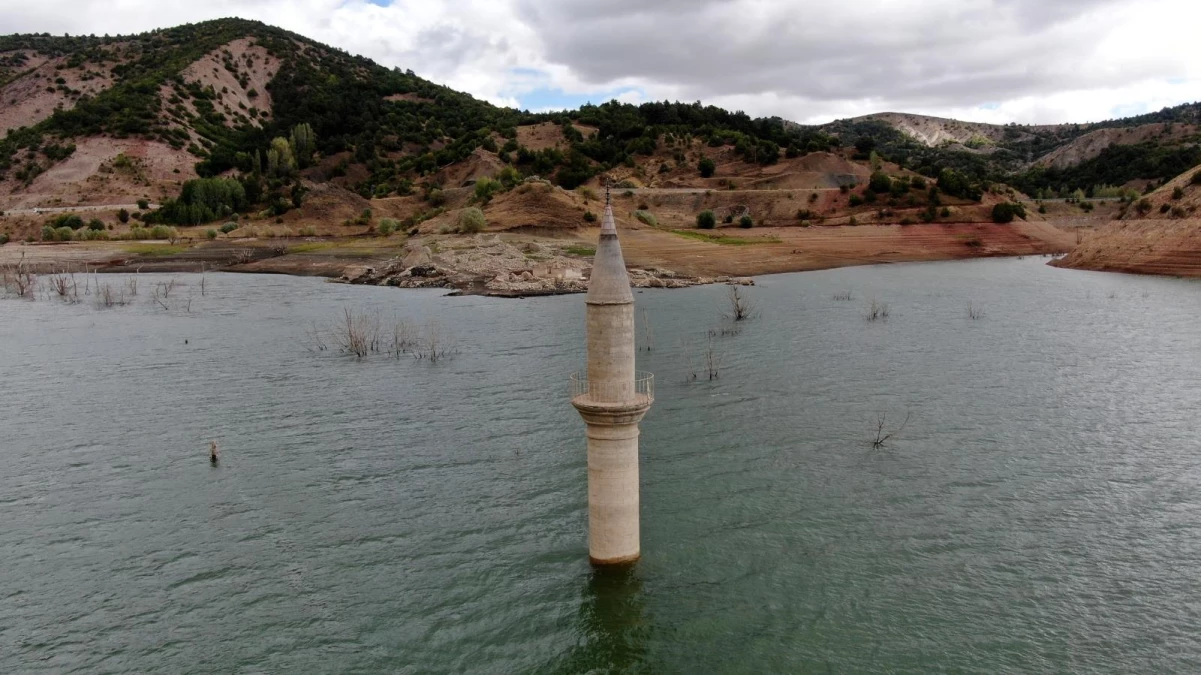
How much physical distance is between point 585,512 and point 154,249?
3298 inches

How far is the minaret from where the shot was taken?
603 inches

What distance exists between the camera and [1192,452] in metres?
24.4

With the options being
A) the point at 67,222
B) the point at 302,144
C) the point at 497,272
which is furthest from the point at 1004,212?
the point at 67,222

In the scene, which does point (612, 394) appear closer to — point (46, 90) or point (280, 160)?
point (280, 160)

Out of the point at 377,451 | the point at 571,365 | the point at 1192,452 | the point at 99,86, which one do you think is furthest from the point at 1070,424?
the point at 99,86

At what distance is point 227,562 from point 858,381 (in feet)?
81.2

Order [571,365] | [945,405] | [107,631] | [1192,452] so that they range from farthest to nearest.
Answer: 1. [571,365]
2. [945,405]
3. [1192,452]
4. [107,631]

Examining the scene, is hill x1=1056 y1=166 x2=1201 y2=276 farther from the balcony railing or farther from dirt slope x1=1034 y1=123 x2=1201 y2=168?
dirt slope x1=1034 y1=123 x2=1201 y2=168

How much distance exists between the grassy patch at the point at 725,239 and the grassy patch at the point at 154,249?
181ft

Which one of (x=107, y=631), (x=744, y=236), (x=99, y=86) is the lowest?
(x=107, y=631)

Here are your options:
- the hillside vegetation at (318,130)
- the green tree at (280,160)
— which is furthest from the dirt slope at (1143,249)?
the green tree at (280,160)

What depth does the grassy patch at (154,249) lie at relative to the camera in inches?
3333

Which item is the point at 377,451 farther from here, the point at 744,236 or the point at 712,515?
the point at 744,236

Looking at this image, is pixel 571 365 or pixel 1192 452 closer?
pixel 1192 452
